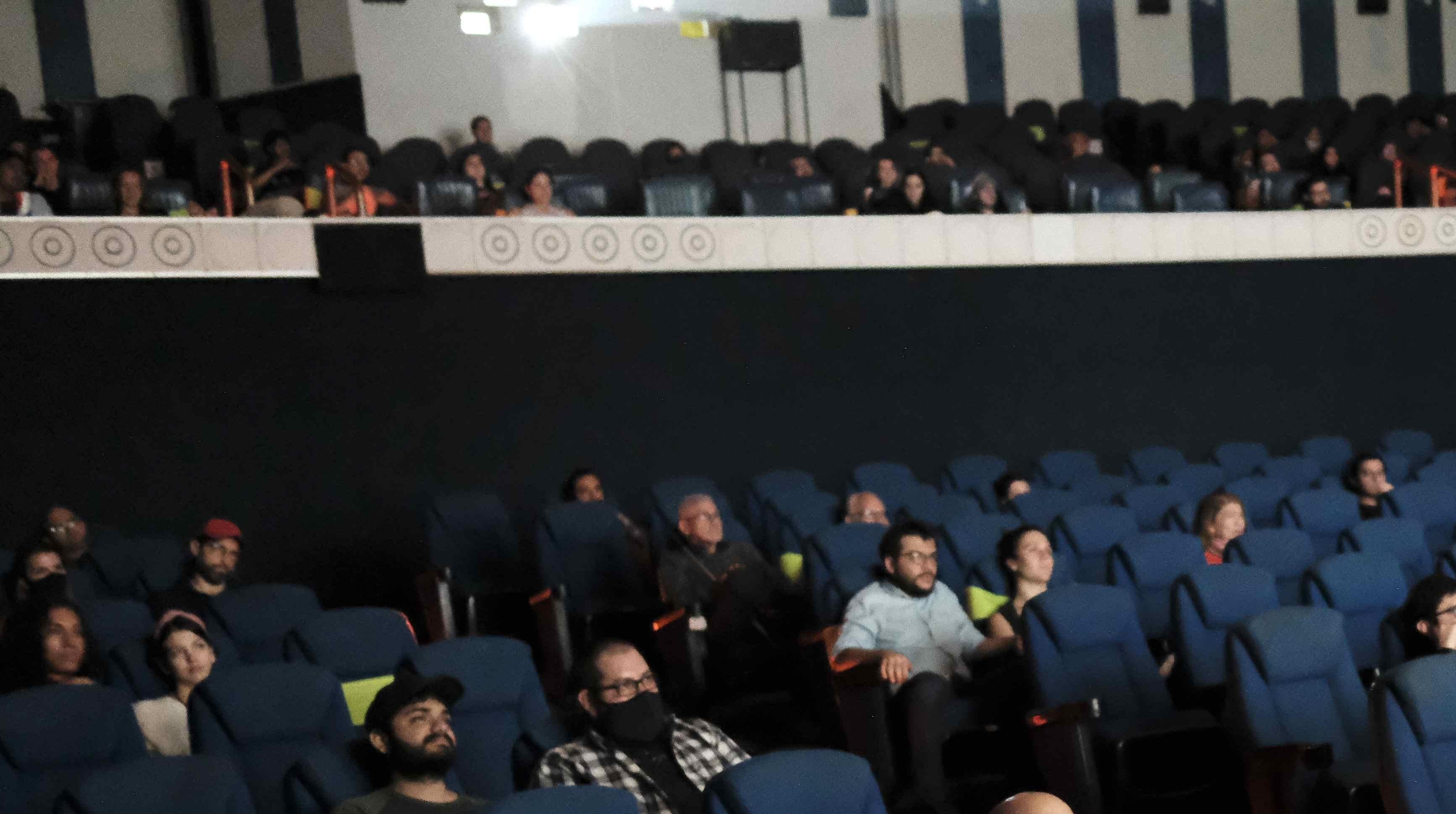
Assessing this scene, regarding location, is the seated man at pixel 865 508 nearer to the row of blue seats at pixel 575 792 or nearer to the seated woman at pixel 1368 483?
the seated woman at pixel 1368 483

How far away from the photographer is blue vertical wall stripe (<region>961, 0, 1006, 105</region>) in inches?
471

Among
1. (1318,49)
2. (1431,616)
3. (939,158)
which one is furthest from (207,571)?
(1318,49)

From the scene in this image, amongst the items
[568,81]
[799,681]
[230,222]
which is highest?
[568,81]

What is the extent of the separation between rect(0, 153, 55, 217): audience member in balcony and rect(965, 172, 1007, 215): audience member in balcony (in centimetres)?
453

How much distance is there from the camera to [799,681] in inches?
197

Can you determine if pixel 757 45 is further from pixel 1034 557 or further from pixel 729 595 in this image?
pixel 1034 557

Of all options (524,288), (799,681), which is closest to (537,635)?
(799,681)

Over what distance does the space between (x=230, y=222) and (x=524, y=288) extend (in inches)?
55.5

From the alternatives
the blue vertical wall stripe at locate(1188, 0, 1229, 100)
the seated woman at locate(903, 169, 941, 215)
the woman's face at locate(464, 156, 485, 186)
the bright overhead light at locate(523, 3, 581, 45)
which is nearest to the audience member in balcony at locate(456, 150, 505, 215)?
the woman's face at locate(464, 156, 485, 186)

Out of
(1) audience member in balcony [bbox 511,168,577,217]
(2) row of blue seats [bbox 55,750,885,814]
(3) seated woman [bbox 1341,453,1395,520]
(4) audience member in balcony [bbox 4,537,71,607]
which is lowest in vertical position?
(3) seated woman [bbox 1341,453,1395,520]

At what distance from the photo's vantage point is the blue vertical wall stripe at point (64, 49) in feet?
32.0

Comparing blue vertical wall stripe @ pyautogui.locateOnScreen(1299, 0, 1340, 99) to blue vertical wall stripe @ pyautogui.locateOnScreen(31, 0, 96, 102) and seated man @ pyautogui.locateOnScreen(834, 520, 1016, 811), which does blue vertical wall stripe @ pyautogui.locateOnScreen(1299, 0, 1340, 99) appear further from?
seated man @ pyautogui.locateOnScreen(834, 520, 1016, 811)

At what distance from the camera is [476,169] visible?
8211 mm

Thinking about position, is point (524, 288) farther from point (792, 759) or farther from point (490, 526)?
point (792, 759)
